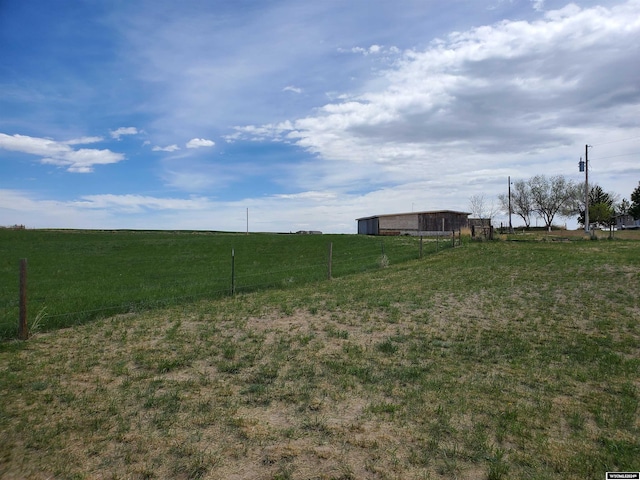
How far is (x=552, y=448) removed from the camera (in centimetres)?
419

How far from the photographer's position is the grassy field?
3.97m

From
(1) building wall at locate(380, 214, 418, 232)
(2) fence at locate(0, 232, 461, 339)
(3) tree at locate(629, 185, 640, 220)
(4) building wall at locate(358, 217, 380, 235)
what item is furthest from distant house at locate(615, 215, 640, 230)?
(2) fence at locate(0, 232, 461, 339)

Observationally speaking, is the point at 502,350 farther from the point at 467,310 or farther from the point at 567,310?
the point at 567,310

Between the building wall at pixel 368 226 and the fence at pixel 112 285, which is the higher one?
the building wall at pixel 368 226

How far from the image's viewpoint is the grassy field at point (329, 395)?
3.97m

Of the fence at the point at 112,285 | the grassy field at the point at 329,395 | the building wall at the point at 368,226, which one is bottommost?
the grassy field at the point at 329,395

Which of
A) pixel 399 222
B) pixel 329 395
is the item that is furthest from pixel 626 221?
pixel 329 395

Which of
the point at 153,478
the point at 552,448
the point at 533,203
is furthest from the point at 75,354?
the point at 533,203

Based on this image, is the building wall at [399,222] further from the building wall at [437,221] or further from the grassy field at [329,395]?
the grassy field at [329,395]

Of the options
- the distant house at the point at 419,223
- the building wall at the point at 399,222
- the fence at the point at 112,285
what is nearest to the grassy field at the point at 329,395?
the fence at the point at 112,285

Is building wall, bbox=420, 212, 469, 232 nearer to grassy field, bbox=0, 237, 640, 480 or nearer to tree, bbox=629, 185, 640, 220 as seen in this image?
tree, bbox=629, 185, 640, 220

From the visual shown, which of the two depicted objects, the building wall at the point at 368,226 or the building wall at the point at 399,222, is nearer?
the building wall at the point at 399,222

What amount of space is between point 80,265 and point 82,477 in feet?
88.8

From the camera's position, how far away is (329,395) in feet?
18.0
